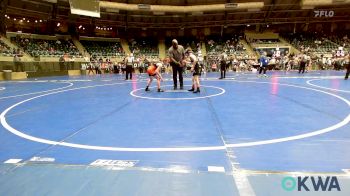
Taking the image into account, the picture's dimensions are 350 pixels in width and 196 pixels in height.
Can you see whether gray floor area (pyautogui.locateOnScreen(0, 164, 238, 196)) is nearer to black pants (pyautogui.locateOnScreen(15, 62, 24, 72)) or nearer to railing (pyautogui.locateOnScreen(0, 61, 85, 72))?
railing (pyautogui.locateOnScreen(0, 61, 85, 72))

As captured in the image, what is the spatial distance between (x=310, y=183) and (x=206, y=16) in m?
39.4

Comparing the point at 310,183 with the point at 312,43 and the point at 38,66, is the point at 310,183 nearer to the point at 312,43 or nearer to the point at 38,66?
the point at 38,66

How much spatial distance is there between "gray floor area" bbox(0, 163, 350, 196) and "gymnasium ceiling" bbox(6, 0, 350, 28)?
110 feet

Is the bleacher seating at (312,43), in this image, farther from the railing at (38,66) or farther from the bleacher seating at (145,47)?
the railing at (38,66)

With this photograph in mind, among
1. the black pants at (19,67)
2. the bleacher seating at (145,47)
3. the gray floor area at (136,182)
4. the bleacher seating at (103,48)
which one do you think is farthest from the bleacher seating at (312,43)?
the gray floor area at (136,182)

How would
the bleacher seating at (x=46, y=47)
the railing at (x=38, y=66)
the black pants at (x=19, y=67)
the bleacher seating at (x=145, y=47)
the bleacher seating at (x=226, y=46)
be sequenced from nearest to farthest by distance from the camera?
the railing at (x=38, y=66)
the black pants at (x=19, y=67)
the bleacher seating at (x=46, y=47)
the bleacher seating at (x=226, y=46)
the bleacher seating at (x=145, y=47)

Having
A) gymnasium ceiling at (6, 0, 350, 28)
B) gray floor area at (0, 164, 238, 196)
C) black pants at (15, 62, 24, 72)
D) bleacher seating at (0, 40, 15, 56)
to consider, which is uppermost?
gymnasium ceiling at (6, 0, 350, 28)

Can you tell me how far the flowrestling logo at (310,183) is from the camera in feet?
8.89

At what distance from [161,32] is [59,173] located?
42612 millimetres

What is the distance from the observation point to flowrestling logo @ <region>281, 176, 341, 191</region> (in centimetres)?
271

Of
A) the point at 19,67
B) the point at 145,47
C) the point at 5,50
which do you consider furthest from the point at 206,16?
the point at 19,67

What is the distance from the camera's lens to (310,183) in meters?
2.82

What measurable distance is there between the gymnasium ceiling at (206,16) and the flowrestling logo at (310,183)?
34.5 metres

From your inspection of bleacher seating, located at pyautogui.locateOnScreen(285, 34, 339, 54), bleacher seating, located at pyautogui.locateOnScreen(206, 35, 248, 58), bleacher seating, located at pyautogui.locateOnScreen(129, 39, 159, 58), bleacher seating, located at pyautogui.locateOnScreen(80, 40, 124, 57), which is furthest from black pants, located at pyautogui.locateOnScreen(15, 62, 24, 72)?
bleacher seating, located at pyautogui.locateOnScreen(285, 34, 339, 54)
